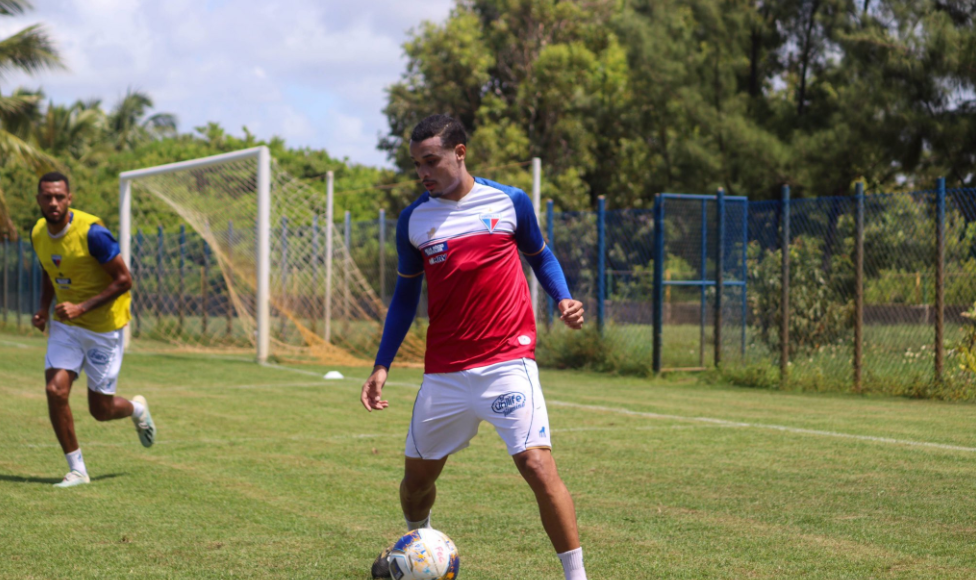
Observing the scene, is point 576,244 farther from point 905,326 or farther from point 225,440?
point 225,440

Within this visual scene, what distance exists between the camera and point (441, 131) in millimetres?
4328

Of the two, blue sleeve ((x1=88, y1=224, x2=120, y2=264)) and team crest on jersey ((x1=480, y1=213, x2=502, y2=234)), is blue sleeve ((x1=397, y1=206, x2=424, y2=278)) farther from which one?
blue sleeve ((x1=88, y1=224, x2=120, y2=264))

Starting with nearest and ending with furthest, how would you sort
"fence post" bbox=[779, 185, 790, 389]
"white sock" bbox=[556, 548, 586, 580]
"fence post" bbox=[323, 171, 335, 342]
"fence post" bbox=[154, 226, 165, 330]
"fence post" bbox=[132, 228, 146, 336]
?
"white sock" bbox=[556, 548, 586, 580] → "fence post" bbox=[779, 185, 790, 389] → "fence post" bbox=[323, 171, 335, 342] → "fence post" bbox=[154, 226, 165, 330] → "fence post" bbox=[132, 228, 146, 336]

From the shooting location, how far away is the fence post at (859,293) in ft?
41.1

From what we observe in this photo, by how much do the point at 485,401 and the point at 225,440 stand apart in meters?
5.30

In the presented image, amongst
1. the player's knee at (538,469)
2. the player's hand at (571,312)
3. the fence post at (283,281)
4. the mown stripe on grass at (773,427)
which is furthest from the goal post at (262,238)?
the player's knee at (538,469)

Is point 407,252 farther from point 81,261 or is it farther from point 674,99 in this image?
point 674,99

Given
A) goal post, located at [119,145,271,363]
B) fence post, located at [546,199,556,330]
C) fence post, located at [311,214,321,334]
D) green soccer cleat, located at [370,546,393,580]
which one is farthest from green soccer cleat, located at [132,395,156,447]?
fence post, located at [311,214,321,334]

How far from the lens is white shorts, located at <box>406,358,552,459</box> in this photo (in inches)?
167

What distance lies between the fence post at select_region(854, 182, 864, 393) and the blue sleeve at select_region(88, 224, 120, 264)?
8.61 meters

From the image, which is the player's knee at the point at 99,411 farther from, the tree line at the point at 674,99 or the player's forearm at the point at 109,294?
the tree line at the point at 674,99

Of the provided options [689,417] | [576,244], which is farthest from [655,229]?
[689,417]

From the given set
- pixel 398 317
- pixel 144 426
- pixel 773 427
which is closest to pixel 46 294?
pixel 144 426

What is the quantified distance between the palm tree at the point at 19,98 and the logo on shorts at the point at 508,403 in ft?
90.5
